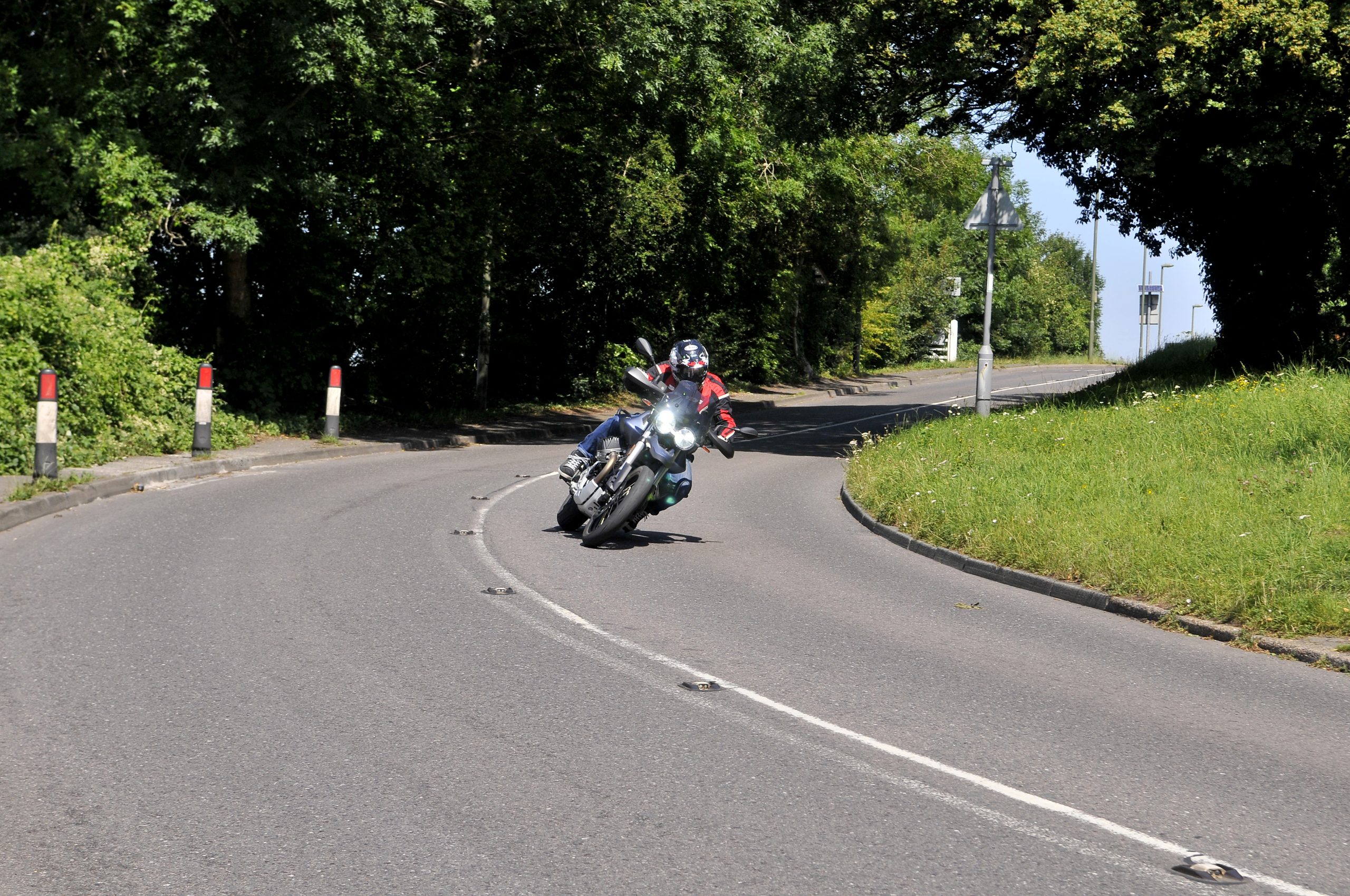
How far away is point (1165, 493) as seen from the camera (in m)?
12.0

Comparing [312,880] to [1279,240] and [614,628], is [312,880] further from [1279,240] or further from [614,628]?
[1279,240]

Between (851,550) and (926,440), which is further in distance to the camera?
(926,440)

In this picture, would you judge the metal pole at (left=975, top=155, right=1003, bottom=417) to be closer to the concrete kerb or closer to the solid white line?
the concrete kerb

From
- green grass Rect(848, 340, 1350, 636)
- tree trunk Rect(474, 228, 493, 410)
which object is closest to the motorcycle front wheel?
green grass Rect(848, 340, 1350, 636)

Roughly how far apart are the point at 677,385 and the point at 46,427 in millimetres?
6737

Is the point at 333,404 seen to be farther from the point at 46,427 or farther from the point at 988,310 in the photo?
the point at 988,310

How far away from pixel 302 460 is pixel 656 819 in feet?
49.3

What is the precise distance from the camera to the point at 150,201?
18984 millimetres

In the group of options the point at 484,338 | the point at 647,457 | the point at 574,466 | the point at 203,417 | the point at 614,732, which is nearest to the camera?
the point at 614,732

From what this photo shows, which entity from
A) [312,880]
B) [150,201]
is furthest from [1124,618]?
[150,201]

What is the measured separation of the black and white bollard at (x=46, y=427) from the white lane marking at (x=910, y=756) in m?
6.79

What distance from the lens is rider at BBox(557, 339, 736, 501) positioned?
12.1 m

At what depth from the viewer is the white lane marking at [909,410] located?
26.6 metres

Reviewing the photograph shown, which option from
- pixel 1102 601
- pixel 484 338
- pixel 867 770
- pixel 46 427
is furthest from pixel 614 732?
pixel 484 338
